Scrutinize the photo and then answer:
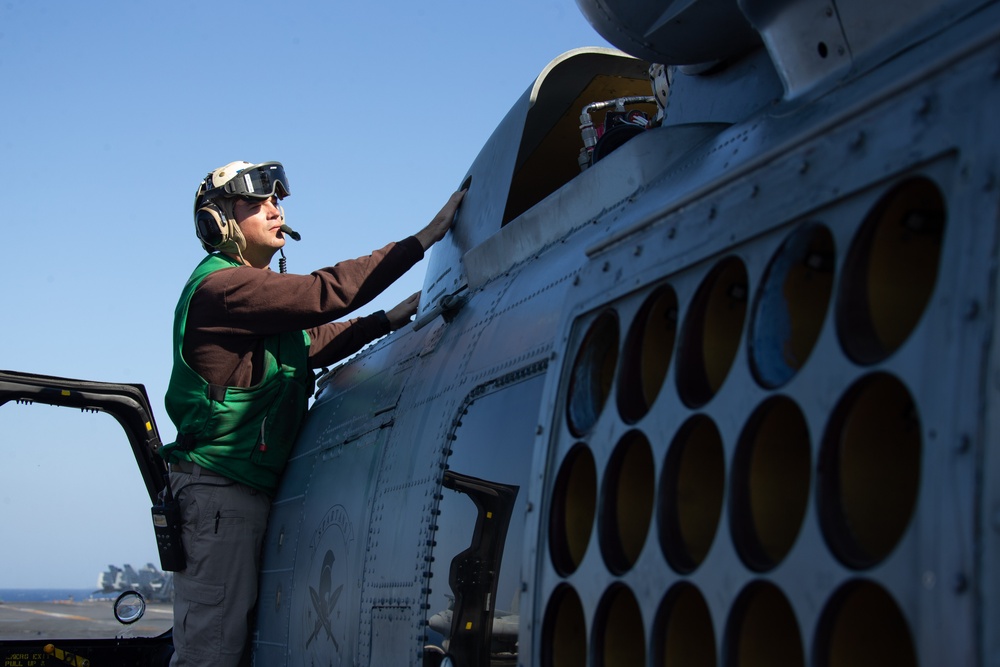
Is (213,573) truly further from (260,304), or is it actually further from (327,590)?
(260,304)

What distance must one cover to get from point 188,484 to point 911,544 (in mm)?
3768

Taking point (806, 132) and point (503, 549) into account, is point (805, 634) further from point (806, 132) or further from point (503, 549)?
point (503, 549)

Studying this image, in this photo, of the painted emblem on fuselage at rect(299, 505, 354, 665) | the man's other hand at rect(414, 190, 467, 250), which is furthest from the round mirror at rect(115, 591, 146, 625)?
the man's other hand at rect(414, 190, 467, 250)

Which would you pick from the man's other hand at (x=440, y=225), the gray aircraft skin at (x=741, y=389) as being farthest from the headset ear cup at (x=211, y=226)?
the gray aircraft skin at (x=741, y=389)

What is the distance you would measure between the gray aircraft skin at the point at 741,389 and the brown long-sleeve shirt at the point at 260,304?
91cm

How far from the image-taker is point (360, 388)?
4.63m

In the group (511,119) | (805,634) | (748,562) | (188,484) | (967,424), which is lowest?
(805,634)

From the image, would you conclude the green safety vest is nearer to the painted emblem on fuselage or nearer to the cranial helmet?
the cranial helmet

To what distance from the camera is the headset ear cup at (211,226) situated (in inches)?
191

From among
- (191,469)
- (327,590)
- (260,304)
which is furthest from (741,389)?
(191,469)

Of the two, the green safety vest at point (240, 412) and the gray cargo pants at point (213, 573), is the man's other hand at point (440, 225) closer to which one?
the green safety vest at point (240, 412)

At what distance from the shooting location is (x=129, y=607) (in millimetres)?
5840

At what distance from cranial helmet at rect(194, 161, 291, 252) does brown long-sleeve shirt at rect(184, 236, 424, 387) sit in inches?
17.3

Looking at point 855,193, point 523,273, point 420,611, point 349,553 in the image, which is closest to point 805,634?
point 855,193
